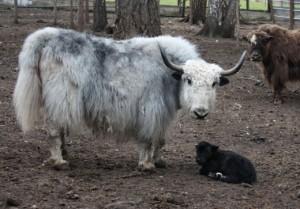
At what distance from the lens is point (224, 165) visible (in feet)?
21.4

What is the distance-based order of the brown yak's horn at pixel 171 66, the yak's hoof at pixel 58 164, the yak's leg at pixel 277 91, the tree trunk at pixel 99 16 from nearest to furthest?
the yak's hoof at pixel 58 164
the brown yak's horn at pixel 171 66
the yak's leg at pixel 277 91
the tree trunk at pixel 99 16

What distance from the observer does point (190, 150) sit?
25.6 feet

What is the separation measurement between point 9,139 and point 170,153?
72.1 inches

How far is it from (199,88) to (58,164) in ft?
5.04

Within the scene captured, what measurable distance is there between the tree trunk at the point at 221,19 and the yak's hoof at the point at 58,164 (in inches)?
454

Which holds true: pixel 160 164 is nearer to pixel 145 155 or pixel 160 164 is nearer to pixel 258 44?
pixel 145 155

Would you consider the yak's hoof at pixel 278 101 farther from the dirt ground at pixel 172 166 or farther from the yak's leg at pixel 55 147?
the yak's leg at pixel 55 147

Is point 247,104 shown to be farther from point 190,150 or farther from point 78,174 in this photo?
point 78,174

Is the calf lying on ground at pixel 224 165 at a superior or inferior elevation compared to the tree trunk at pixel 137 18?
inferior

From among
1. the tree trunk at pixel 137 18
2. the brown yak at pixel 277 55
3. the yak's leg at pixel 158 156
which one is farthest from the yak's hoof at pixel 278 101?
the yak's leg at pixel 158 156

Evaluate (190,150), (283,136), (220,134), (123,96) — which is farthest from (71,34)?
(283,136)

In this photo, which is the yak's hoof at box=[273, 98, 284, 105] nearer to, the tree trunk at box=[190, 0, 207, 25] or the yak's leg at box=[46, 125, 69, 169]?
the yak's leg at box=[46, 125, 69, 169]

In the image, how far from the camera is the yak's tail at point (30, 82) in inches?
261

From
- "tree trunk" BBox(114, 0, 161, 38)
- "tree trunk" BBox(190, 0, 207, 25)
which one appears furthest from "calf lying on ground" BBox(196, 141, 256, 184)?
"tree trunk" BBox(190, 0, 207, 25)
